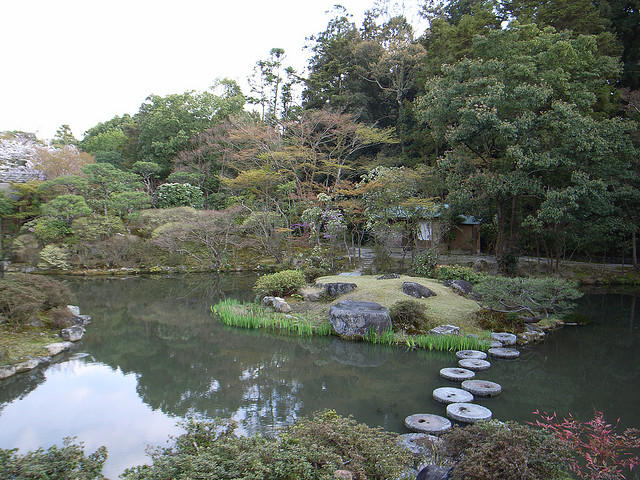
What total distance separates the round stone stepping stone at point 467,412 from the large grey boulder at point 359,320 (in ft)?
10.1

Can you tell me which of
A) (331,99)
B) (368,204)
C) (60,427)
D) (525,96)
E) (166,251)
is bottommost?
(60,427)

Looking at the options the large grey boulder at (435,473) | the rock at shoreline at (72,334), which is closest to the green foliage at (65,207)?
the rock at shoreline at (72,334)

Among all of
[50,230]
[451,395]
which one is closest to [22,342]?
[451,395]

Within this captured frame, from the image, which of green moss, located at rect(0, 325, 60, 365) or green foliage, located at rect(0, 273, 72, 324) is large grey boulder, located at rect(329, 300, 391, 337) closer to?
green moss, located at rect(0, 325, 60, 365)

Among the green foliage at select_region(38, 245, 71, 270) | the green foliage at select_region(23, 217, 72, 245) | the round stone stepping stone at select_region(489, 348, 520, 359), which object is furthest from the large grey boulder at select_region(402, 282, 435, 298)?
the green foliage at select_region(23, 217, 72, 245)

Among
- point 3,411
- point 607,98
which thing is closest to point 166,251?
point 3,411

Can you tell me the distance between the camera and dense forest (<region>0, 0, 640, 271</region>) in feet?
38.9

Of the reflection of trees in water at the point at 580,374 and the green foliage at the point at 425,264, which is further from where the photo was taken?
the green foliage at the point at 425,264

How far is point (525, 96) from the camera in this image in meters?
11.4

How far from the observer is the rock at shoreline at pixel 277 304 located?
10.2m

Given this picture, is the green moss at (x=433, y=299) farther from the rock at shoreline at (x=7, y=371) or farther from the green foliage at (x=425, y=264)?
the rock at shoreline at (x=7, y=371)

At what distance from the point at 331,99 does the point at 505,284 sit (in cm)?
1664

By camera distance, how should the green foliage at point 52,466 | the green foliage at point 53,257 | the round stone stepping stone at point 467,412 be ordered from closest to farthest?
the green foliage at point 52,466 → the round stone stepping stone at point 467,412 → the green foliage at point 53,257

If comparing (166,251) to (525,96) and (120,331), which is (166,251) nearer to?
(120,331)
